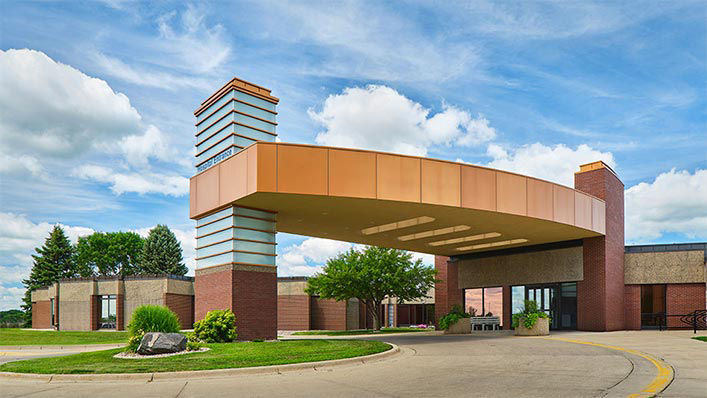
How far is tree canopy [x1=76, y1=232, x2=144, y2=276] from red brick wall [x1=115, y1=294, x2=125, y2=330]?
4458cm

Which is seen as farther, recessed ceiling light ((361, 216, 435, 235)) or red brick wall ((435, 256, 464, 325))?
red brick wall ((435, 256, 464, 325))

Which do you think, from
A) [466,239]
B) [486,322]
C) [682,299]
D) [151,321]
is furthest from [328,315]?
[151,321]

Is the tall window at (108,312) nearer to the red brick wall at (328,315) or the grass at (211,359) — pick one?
the red brick wall at (328,315)

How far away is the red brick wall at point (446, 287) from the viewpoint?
4141 centimetres

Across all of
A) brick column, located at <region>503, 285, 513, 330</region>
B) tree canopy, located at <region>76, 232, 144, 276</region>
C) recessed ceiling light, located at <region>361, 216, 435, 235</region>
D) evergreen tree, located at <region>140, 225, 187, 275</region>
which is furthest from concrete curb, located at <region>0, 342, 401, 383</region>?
tree canopy, located at <region>76, 232, 144, 276</region>

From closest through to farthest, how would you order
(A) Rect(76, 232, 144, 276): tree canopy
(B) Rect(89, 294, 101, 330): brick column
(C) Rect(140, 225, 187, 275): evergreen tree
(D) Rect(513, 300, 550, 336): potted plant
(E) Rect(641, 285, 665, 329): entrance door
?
1. (D) Rect(513, 300, 550, 336): potted plant
2. (E) Rect(641, 285, 665, 329): entrance door
3. (B) Rect(89, 294, 101, 330): brick column
4. (C) Rect(140, 225, 187, 275): evergreen tree
5. (A) Rect(76, 232, 144, 276): tree canopy

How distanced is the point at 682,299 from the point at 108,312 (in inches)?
1702

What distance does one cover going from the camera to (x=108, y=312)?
51.4m

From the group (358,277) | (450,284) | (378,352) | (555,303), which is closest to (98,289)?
(358,277)

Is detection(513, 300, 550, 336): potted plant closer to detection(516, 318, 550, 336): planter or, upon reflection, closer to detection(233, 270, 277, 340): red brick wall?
detection(516, 318, 550, 336): planter

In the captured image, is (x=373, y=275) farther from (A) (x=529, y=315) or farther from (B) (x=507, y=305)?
(A) (x=529, y=315)

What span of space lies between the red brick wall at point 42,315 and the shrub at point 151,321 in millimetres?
50501

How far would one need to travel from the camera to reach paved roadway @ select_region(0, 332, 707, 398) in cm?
1087

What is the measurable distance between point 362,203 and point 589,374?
11119mm
